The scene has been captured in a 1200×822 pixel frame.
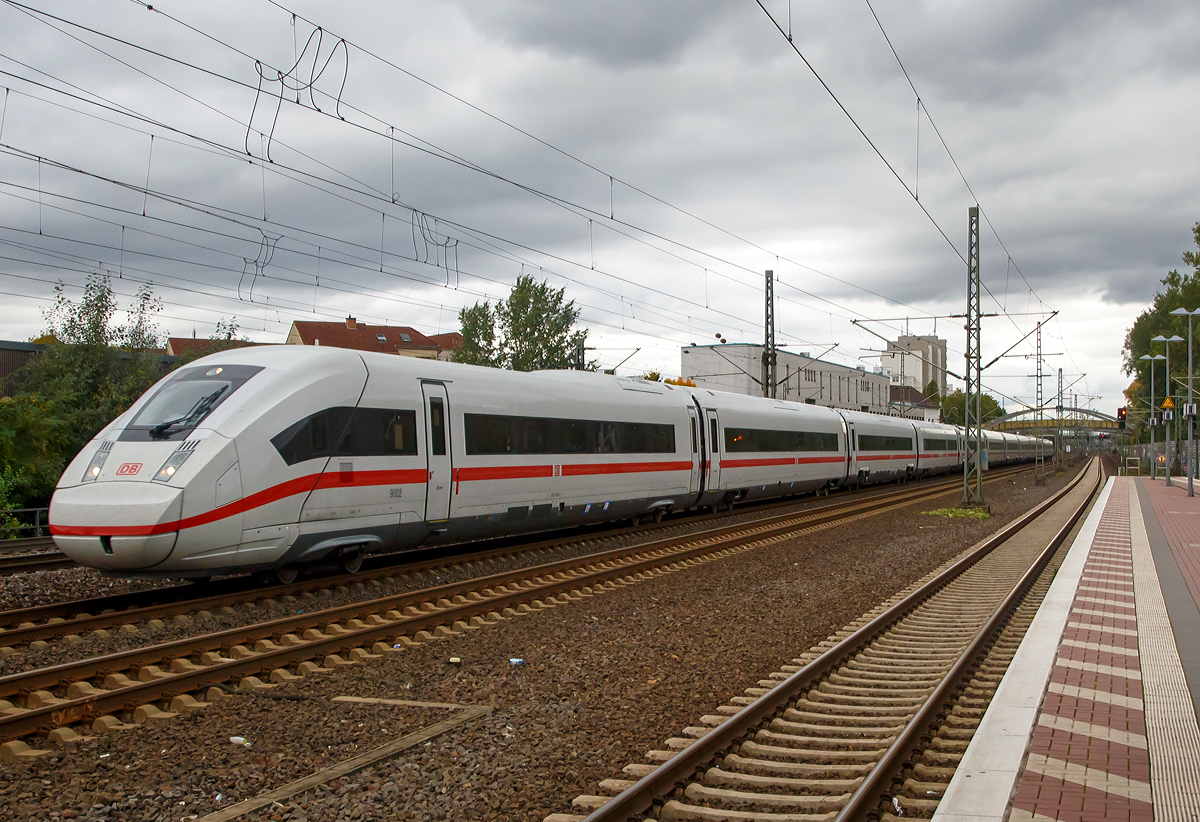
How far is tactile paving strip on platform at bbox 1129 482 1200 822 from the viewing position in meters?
4.85

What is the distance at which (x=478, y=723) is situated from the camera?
6559mm

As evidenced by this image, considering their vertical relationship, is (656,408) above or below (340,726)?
above

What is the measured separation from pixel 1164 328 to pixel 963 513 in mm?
67981

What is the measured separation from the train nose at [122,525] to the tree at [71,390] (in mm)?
13753

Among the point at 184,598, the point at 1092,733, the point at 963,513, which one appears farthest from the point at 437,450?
the point at 963,513

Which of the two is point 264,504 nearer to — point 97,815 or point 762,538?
point 97,815

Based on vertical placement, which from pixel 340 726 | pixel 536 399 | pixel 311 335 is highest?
pixel 311 335

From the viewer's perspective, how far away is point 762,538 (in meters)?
18.2

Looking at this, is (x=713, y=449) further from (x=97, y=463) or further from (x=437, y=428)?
(x=97, y=463)

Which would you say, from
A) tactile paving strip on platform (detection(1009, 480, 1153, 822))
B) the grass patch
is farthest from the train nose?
the grass patch

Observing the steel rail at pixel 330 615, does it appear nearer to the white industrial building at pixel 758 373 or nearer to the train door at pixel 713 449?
the train door at pixel 713 449

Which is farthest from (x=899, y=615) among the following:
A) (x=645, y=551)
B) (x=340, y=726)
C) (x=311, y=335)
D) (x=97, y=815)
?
(x=311, y=335)

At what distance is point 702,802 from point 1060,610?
7.14 m

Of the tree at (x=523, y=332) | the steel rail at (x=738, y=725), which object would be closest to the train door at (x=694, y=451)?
the steel rail at (x=738, y=725)
